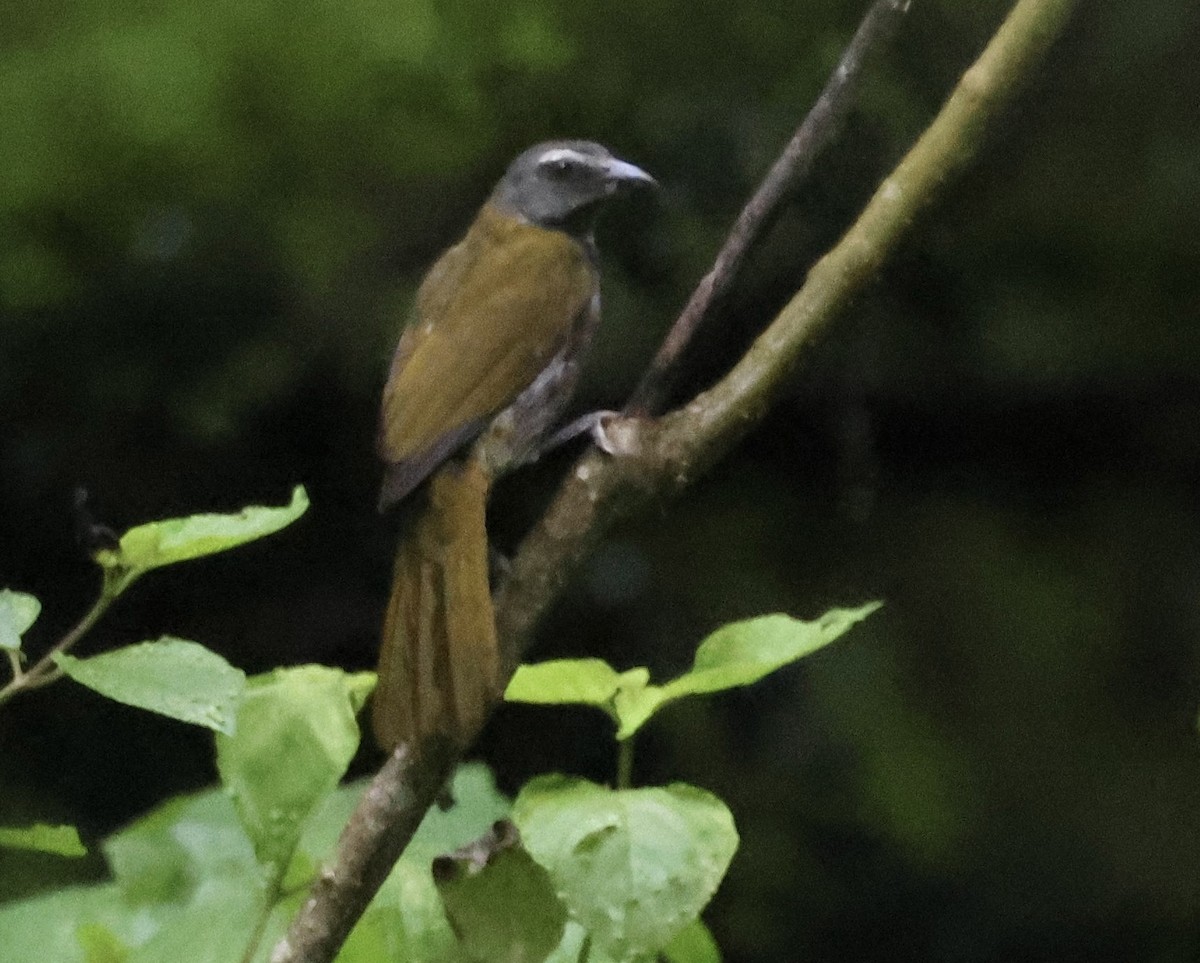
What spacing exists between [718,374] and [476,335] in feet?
0.50

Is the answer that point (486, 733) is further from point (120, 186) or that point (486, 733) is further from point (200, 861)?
point (120, 186)

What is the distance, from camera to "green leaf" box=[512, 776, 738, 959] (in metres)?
0.63

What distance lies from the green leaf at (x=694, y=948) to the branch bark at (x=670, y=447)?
209 mm

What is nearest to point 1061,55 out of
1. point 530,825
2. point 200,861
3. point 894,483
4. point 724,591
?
point 894,483

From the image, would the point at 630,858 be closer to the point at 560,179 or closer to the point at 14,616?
the point at 14,616

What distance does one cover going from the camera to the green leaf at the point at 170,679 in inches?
24.8

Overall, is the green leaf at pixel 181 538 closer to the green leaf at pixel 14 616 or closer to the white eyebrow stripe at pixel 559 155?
the green leaf at pixel 14 616

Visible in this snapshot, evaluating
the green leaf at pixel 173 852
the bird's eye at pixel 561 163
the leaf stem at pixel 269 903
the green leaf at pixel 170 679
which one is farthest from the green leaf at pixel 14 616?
the bird's eye at pixel 561 163

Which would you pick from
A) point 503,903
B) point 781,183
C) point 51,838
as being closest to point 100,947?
point 51,838

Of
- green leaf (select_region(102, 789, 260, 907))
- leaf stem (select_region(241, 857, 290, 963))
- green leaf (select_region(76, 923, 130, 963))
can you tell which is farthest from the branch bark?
green leaf (select_region(102, 789, 260, 907))

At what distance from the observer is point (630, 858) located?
0.64 m

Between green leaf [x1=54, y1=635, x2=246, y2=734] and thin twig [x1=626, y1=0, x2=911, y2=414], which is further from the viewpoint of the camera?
thin twig [x1=626, y1=0, x2=911, y2=414]

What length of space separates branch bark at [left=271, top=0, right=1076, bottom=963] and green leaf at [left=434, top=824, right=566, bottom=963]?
44 mm

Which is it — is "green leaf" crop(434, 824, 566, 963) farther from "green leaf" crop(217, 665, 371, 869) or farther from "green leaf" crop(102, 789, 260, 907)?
"green leaf" crop(102, 789, 260, 907)
